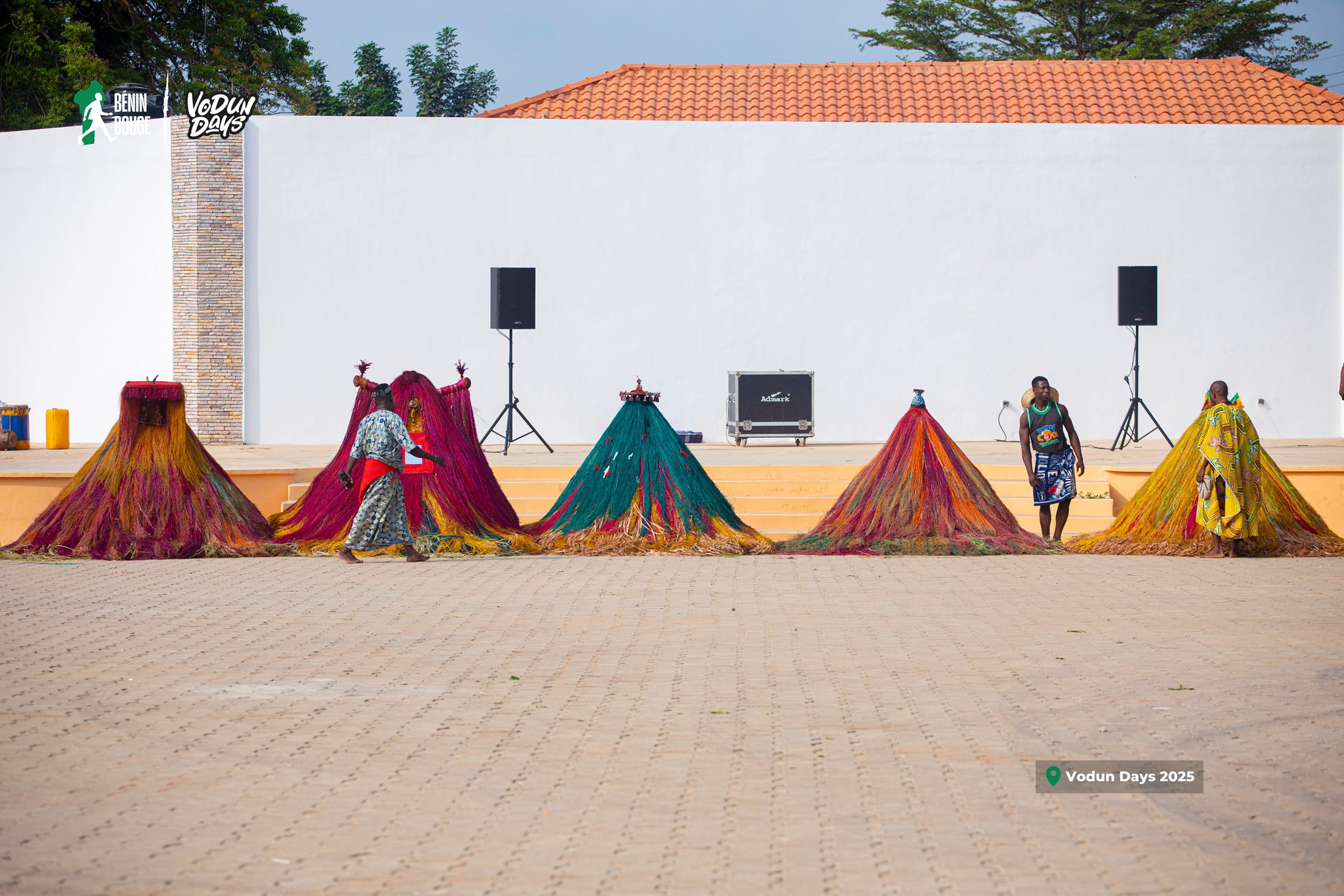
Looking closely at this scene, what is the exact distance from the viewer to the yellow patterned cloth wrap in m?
10.4

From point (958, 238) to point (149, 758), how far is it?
17.2m

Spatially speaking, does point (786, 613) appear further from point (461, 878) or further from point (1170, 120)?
point (1170, 120)

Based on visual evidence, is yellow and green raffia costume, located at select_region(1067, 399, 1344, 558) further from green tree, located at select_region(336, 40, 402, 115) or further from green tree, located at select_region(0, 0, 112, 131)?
green tree, located at select_region(336, 40, 402, 115)

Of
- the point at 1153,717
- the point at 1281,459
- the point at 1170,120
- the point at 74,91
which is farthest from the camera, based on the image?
the point at 74,91

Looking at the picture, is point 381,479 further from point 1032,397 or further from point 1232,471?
point 1232,471

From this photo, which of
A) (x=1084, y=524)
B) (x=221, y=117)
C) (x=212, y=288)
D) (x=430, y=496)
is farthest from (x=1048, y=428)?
(x=221, y=117)

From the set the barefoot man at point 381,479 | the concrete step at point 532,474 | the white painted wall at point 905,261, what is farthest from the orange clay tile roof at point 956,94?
the barefoot man at point 381,479

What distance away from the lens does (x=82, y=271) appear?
20.5 meters

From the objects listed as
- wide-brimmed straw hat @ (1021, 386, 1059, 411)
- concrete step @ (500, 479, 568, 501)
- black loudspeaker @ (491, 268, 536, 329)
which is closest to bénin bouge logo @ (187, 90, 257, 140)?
black loudspeaker @ (491, 268, 536, 329)

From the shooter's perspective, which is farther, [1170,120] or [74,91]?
[74,91]

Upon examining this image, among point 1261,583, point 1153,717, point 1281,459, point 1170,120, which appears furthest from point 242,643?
point 1170,120

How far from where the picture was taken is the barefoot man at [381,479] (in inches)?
394

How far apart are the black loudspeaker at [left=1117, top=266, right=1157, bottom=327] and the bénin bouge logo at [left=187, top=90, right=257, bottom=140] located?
12.7m

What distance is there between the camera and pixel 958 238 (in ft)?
66.3
